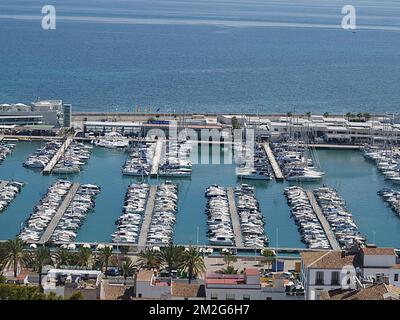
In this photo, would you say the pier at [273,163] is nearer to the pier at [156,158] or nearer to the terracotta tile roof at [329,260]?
the pier at [156,158]

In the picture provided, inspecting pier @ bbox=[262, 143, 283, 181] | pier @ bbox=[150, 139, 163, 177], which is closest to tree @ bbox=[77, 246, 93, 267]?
pier @ bbox=[150, 139, 163, 177]

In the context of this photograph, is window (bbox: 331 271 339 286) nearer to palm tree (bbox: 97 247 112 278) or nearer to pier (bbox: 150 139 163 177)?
palm tree (bbox: 97 247 112 278)

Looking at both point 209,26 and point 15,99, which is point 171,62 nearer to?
point 15,99

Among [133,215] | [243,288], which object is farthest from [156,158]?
[243,288]

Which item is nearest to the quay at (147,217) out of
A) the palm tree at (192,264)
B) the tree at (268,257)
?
the tree at (268,257)

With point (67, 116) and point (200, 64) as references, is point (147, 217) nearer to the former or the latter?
point (67, 116)
